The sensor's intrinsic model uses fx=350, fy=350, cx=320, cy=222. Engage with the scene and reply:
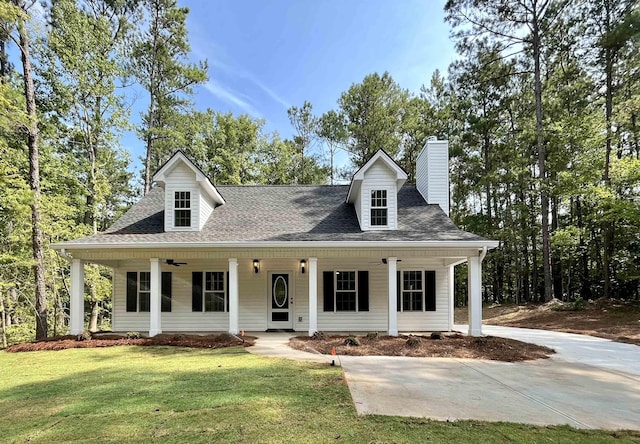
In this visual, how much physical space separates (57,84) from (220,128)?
11.1m

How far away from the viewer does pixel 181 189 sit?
1098 centimetres

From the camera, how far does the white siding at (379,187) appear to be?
35.9ft

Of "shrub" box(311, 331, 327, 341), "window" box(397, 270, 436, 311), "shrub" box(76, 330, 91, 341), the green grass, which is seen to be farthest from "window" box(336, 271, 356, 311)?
"shrub" box(76, 330, 91, 341)

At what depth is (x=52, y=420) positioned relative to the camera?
13.1ft

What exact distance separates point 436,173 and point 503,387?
8.59 metres

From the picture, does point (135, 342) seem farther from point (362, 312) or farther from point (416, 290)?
point (416, 290)

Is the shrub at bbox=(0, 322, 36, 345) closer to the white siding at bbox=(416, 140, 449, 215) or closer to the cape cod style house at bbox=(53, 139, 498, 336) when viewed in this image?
the cape cod style house at bbox=(53, 139, 498, 336)

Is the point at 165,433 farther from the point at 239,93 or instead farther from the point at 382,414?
the point at 239,93

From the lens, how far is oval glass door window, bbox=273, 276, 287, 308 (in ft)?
38.7

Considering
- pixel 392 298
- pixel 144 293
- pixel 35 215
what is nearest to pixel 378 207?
pixel 392 298

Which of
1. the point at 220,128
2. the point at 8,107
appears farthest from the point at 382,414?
the point at 220,128

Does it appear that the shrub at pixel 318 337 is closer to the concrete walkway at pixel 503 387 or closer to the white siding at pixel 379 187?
the concrete walkway at pixel 503 387

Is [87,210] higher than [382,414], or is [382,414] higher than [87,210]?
[87,210]

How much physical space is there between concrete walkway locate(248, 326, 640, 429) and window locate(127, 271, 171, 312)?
482 centimetres
